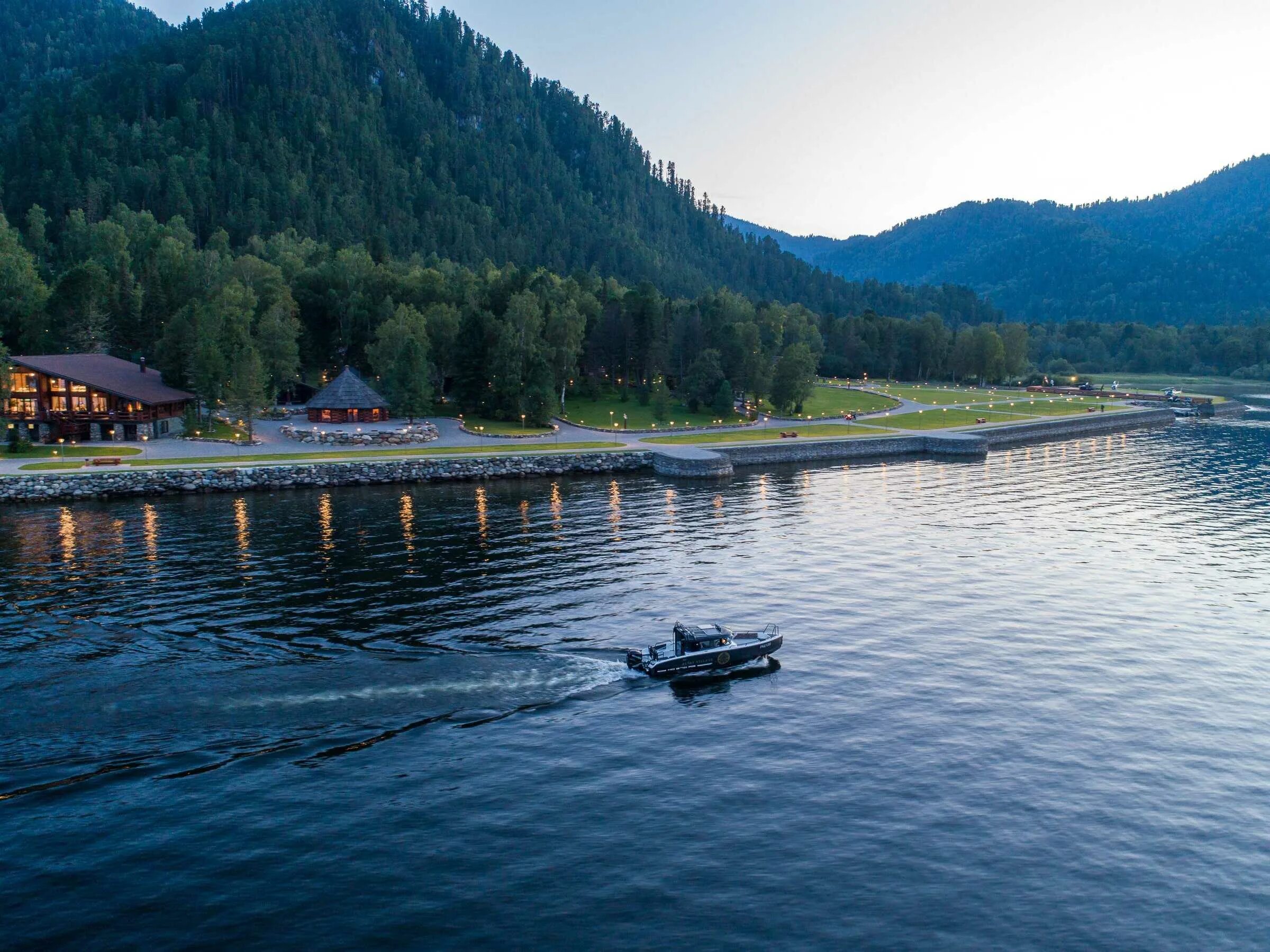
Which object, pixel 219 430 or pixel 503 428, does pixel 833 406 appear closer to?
pixel 503 428

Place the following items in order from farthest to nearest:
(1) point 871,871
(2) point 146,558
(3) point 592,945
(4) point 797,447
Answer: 1. (4) point 797,447
2. (2) point 146,558
3. (1) point 871,871
4. (3) point 592,945

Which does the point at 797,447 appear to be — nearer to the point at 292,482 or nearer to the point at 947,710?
the point at 292,482

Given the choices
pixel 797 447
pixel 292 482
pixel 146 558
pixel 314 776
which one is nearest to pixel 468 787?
pixel 314 776

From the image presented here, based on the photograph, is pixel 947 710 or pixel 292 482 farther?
pixel 292 482

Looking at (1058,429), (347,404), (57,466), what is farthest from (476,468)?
(1058,429)

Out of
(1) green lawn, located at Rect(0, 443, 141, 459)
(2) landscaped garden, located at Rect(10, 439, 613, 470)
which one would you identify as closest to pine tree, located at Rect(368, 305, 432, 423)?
(2) landscaped garden, located at Rect(10, 439, 613, 470)

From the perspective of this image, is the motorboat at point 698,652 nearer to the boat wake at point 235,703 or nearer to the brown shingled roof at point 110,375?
the boat wake at point 235,703
